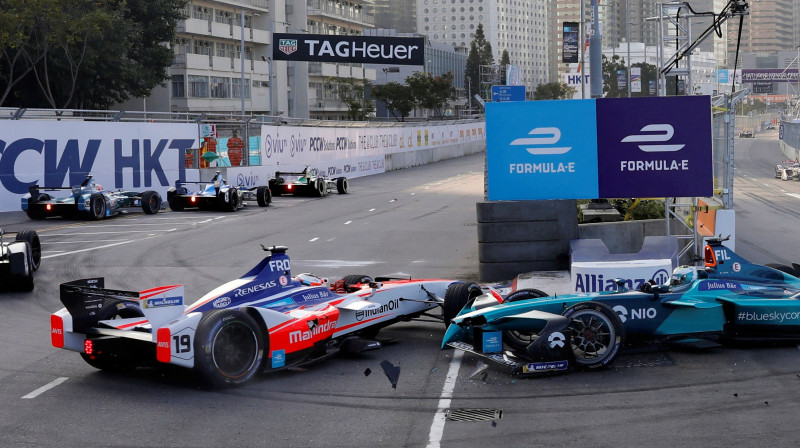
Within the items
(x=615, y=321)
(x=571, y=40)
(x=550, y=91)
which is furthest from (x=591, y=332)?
(x=550, y=91)

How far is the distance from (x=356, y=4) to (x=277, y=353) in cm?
9215

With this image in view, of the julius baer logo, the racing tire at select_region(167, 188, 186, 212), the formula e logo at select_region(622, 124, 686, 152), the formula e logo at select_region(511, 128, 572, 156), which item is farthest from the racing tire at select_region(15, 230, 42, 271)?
the racing tire at select_region(167, 188, 186, 212)

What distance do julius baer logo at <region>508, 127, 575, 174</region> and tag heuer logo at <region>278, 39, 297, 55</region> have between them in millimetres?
41075

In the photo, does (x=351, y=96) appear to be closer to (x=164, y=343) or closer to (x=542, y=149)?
(x=542, y=149)

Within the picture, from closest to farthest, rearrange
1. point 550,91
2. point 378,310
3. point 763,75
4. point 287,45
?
point 378,310 → point 287,45 → point 550,91 → point 763,75

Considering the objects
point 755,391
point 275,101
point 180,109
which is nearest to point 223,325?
point 755,391

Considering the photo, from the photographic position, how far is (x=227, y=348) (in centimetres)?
888

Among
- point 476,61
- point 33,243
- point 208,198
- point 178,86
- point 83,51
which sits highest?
point 476,61

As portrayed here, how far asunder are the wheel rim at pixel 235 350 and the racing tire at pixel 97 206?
18.9 metres

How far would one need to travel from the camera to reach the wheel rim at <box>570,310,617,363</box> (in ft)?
30.5

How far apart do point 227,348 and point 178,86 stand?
61858 mm

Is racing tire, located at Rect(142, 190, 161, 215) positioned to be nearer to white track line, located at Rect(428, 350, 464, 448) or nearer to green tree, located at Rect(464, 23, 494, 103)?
white track line, located at Rect(428, 350, 464, 448)

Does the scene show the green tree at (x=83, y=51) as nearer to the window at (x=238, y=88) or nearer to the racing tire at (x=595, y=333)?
the window at (x=238, y=88)

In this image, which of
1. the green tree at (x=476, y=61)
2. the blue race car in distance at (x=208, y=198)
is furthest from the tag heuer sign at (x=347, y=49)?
the green tree at (x=476, y=61)
